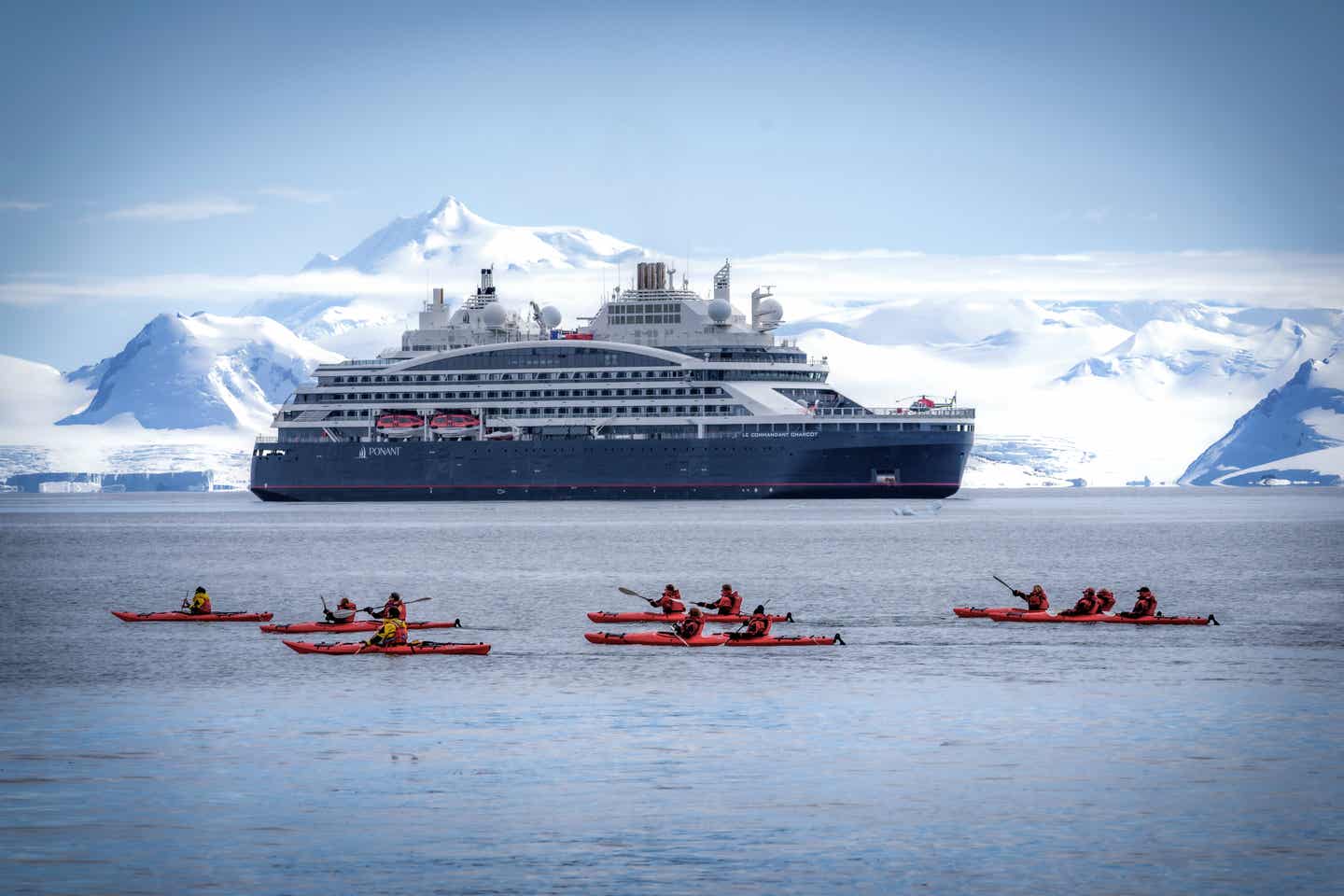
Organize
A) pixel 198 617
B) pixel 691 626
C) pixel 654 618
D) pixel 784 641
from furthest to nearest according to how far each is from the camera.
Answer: pixel 198 617 → pixel 654 618 → pixel 691 626 → pixel 784 641

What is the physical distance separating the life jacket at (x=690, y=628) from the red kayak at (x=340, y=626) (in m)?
6.51

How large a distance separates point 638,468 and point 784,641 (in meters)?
95.9

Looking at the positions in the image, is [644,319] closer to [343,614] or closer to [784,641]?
[343,614]

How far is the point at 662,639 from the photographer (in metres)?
46.4

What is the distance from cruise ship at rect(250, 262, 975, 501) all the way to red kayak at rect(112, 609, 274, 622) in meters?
84.9

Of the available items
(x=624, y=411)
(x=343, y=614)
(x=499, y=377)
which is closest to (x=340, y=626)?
(x=343, y=614)

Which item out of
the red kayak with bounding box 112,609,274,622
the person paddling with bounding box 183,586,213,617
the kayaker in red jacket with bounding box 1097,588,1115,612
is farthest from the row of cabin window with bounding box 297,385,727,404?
the kayaker in red jacket with bounding box 1097,588,1115,612

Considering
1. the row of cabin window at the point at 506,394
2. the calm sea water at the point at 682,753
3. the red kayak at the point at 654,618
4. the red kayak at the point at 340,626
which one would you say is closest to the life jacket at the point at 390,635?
the calm sea water at the point at 682,753

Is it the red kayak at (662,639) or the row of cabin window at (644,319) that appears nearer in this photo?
the red kayak at (662,639)

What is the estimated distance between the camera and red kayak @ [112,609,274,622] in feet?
176

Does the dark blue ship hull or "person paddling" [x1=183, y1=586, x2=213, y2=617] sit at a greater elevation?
the dark blue ship hull

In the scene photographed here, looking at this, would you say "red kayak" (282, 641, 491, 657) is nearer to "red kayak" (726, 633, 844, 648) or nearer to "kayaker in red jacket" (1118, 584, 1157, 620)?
"red kayak" (726, 633, 844, 648)

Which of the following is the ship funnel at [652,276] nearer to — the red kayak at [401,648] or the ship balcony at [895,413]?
the ship balcony at [895,413]

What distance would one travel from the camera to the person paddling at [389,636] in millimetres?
44469
